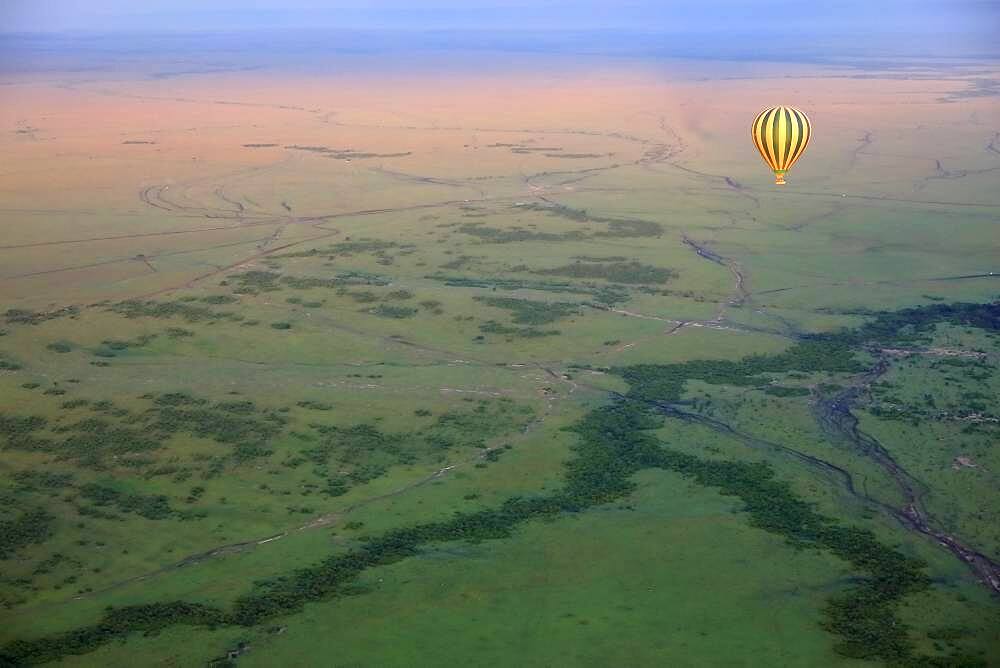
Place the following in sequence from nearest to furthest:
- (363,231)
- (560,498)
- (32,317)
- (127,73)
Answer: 1. (560,498)
2. (32,317)
3. (363,231)
4. (127,73)

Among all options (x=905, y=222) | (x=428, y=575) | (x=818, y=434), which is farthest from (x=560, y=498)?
(x=905, y=222)

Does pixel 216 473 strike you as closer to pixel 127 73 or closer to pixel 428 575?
pixel 428 575

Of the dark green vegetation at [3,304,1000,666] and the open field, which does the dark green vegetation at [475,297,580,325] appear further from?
the dark green vegetation at [3,304,1000,666]

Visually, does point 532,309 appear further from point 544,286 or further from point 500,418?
point 500,418

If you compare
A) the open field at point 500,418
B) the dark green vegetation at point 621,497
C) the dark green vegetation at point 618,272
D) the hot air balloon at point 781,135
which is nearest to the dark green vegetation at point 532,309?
the open field at point 500,418

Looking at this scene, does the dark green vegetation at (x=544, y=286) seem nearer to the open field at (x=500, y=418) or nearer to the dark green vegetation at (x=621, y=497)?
the open field at (x=500, y=418)

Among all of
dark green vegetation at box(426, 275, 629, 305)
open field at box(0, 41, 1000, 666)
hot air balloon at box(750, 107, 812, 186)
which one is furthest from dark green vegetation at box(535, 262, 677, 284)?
hot air balloon at box(750, 107, 812, 186)
